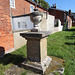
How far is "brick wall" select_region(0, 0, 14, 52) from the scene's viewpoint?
3.72 m

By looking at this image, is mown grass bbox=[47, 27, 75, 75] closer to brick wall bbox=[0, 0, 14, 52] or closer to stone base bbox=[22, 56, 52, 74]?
stone base bbox=[22, 56, 52, 74]

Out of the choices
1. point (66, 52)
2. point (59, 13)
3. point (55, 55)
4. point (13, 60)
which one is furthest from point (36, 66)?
point (59, 13)

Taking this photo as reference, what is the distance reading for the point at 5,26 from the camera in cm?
392

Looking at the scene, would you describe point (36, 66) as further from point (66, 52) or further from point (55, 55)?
point (66, 52)

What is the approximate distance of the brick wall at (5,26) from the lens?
147 inches

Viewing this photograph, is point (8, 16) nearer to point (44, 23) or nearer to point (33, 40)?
point (33, 40)

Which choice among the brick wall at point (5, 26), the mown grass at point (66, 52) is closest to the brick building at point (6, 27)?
A: the brick wall at point (5, 26)

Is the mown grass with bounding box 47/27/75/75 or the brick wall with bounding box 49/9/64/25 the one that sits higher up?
the brick wall with bounding box 49/9/64/25

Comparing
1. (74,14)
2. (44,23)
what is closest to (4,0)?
(44,23)

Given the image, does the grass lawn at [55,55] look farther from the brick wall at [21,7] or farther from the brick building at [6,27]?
the brick wall at [21,7]

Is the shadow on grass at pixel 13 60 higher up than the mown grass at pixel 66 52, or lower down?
lower down

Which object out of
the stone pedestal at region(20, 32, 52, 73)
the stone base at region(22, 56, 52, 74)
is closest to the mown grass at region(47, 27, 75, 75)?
the stone base at region(22, 56, 52, 74)

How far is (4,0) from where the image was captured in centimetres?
379

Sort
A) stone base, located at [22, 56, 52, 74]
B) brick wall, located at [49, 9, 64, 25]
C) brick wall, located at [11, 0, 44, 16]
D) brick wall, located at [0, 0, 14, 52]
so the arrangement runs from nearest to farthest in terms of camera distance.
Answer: stone base, located at [22, 56, 52, 74]
brick wall, located at [0, 0, 14, 52]
brick wall, located at [11, 0, 44, 16]
brick wall, located at [49, 9, 64, 25]
